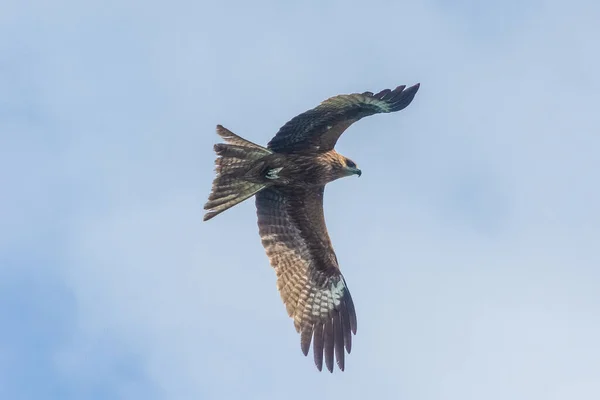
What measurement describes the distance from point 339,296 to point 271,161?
8.16ft

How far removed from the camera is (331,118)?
15.4 m

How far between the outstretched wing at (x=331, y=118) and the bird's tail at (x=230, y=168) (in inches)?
14.4

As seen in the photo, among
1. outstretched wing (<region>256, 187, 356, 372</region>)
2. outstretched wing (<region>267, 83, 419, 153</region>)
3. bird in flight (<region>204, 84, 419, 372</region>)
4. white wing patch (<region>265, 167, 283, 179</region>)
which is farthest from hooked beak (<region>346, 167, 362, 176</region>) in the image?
white wing patch (<region>265, 167, 283, 179</region>)

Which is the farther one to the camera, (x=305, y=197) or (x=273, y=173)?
(x=305, y=197)

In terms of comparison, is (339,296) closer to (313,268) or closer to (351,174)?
(313,268)

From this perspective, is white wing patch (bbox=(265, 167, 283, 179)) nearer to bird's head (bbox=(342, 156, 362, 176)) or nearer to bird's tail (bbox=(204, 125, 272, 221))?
bird's tail (bbox=(204, 125, 272, 221))

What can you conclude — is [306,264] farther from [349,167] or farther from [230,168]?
[230,168]

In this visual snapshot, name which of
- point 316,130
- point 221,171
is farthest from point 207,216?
point 316,130

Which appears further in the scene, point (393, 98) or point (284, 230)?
point (284, 230)

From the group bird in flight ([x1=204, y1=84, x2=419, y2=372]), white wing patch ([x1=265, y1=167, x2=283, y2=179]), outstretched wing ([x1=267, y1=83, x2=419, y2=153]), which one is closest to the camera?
outstretched wing ([x1=267, y1=83, x2=419, y2=153])

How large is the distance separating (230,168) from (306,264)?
7.03 feet

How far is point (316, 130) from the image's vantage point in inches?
Answer: 614

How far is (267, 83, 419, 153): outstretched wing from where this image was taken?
15164 millimetres

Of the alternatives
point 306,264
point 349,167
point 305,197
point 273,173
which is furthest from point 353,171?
point 306,264
